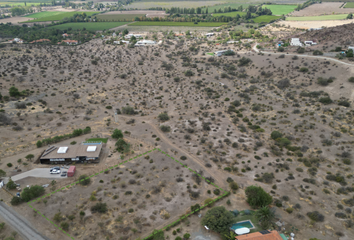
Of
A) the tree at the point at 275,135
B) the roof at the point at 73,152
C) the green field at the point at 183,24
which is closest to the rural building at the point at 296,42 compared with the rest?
the green field at the point at 183,24

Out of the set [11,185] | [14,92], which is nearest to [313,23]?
[14,92]

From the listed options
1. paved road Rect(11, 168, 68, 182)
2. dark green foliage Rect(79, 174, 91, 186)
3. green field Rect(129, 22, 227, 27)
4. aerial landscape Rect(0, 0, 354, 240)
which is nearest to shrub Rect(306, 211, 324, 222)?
aerial landscape Rect(0, 0, 354, 240)

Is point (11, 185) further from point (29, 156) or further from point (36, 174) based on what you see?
point (29, 156)

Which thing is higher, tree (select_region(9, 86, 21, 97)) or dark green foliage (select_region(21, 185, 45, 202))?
tree (select_region(9, 86, 21, 97))

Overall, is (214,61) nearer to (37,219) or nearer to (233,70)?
(233,70)

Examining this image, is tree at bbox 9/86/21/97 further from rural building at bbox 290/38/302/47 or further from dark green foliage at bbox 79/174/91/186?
rural building at bbox 290/38/302/47

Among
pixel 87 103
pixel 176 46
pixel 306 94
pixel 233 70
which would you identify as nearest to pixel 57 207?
pixel 87 103
